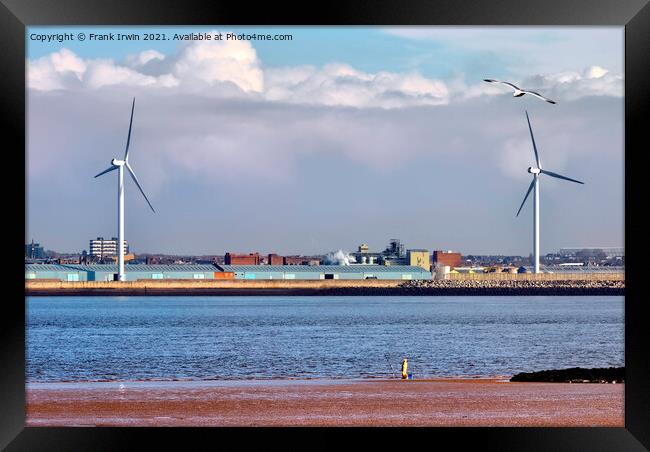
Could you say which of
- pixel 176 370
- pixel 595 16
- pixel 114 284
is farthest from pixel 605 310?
pixel 595 16

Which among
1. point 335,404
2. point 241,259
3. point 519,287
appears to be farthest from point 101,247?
point 335,404

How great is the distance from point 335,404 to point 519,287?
107452mm

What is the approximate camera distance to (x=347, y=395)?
21719 millimetres

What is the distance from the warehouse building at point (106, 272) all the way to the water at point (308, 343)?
29327 millimetres

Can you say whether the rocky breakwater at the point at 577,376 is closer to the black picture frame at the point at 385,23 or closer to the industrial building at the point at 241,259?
the black picture frame at the point at 385,23

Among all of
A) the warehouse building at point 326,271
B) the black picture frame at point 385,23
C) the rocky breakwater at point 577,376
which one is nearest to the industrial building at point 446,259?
the warehouse building at point 326,271

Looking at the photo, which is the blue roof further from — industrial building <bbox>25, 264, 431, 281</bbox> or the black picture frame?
the black picture frame

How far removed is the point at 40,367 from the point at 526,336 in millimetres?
31408

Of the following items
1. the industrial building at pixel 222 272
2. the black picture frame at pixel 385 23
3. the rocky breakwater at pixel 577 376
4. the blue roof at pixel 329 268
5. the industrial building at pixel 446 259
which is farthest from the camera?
the industrial building at pixel 446 259

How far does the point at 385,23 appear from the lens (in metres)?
10.2

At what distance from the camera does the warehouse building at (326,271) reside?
12756 centimetres

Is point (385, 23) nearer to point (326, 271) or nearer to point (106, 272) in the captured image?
point (106, 272)

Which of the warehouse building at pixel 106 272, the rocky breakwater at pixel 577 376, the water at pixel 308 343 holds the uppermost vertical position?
the warehouse building at pixel 106 272

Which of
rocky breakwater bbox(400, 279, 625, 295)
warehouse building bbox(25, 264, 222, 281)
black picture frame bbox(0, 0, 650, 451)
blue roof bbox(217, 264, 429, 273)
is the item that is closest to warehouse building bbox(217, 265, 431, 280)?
blue roof bbox(217, 264, 429, 273)
